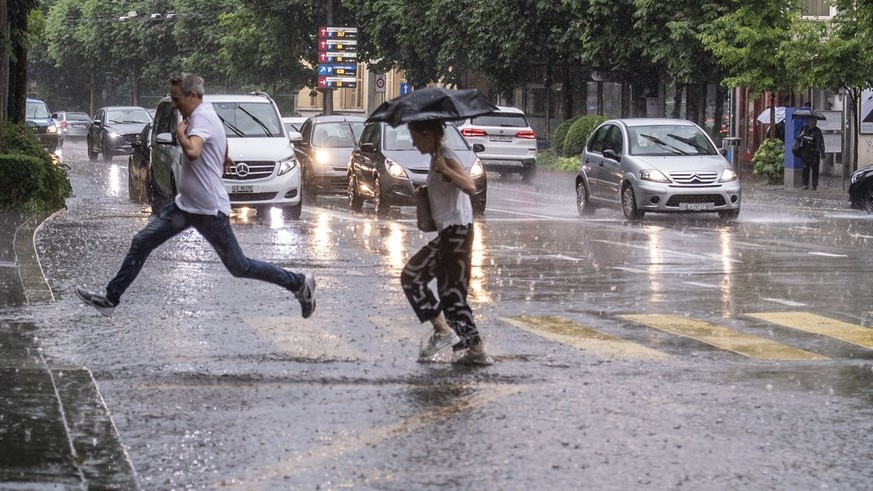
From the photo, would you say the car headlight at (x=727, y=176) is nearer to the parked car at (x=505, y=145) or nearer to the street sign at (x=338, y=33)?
the parked car at (x=505, y=145)

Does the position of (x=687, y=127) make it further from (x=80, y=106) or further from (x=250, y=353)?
(x=80, y=106)

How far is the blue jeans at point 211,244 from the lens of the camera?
11016mm

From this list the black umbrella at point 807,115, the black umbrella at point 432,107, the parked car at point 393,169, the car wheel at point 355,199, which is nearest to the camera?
the black umbrella at point 432,107

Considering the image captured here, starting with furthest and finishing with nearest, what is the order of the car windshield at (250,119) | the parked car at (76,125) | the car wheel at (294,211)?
1. the parked car at (76,125)
2. the car windshield at (250,119)
3. the car wheel at (294,211)

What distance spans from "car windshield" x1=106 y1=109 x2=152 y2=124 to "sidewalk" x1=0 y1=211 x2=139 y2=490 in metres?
43.5

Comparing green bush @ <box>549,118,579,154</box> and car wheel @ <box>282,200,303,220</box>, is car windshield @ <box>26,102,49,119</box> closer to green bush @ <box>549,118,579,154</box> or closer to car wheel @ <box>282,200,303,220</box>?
green bush @ <box>549,118,579,154</box>

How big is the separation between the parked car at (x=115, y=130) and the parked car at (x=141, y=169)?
21.6m

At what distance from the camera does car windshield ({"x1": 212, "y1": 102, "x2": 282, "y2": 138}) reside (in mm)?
25516

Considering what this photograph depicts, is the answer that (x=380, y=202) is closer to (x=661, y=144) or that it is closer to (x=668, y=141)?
(x=661, y=144)

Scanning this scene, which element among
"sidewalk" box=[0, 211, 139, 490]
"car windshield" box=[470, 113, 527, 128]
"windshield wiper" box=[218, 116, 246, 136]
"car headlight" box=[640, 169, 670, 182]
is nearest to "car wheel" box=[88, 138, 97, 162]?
"car windshield" box=[470, 113, 527, 128]

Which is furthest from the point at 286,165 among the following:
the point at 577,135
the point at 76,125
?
the point at 76,125

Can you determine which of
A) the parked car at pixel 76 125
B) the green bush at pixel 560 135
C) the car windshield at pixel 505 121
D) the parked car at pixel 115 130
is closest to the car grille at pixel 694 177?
the car windshield at pixel 505 121

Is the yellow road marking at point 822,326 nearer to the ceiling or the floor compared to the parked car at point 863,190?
nearer to the floor

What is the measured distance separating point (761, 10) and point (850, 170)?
4.27m
